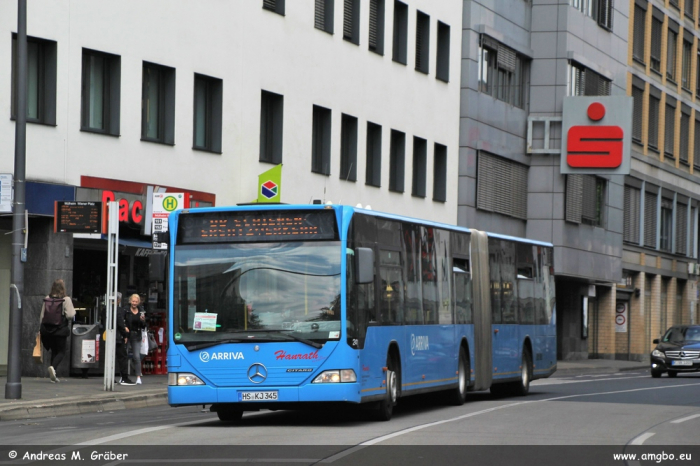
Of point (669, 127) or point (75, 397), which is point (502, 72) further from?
point (75, 397)

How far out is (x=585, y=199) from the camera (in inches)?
2002

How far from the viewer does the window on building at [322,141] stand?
117 ft

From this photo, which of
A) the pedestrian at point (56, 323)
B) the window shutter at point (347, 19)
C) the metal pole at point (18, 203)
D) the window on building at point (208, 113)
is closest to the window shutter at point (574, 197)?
the window shutter at point (347, 19)

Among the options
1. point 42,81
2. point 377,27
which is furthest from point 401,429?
point 377,27

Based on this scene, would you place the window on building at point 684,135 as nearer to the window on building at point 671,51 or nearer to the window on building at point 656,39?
the window on building at point 671,51

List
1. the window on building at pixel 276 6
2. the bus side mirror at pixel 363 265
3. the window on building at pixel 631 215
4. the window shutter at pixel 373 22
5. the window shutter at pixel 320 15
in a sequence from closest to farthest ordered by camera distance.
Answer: the bus side mirror at pixel 363 265 → the window on building at pixel 276 6 → the window shutter at pixel 320 15 → the window shutter at pixel 373 22 → the window on building at pixel 631 215

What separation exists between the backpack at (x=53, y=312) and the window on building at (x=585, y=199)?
27441 millimetres

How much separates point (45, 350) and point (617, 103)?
89.7 ft

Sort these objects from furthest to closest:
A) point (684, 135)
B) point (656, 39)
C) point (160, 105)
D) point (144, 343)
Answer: point (684, 135), point (656, 39), point (160, 105), point (144, 343)

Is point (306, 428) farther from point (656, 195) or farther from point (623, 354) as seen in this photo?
point (656, 195)

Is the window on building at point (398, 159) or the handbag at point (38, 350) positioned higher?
the window on building at point (398, 159)

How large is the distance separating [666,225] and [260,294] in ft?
162
